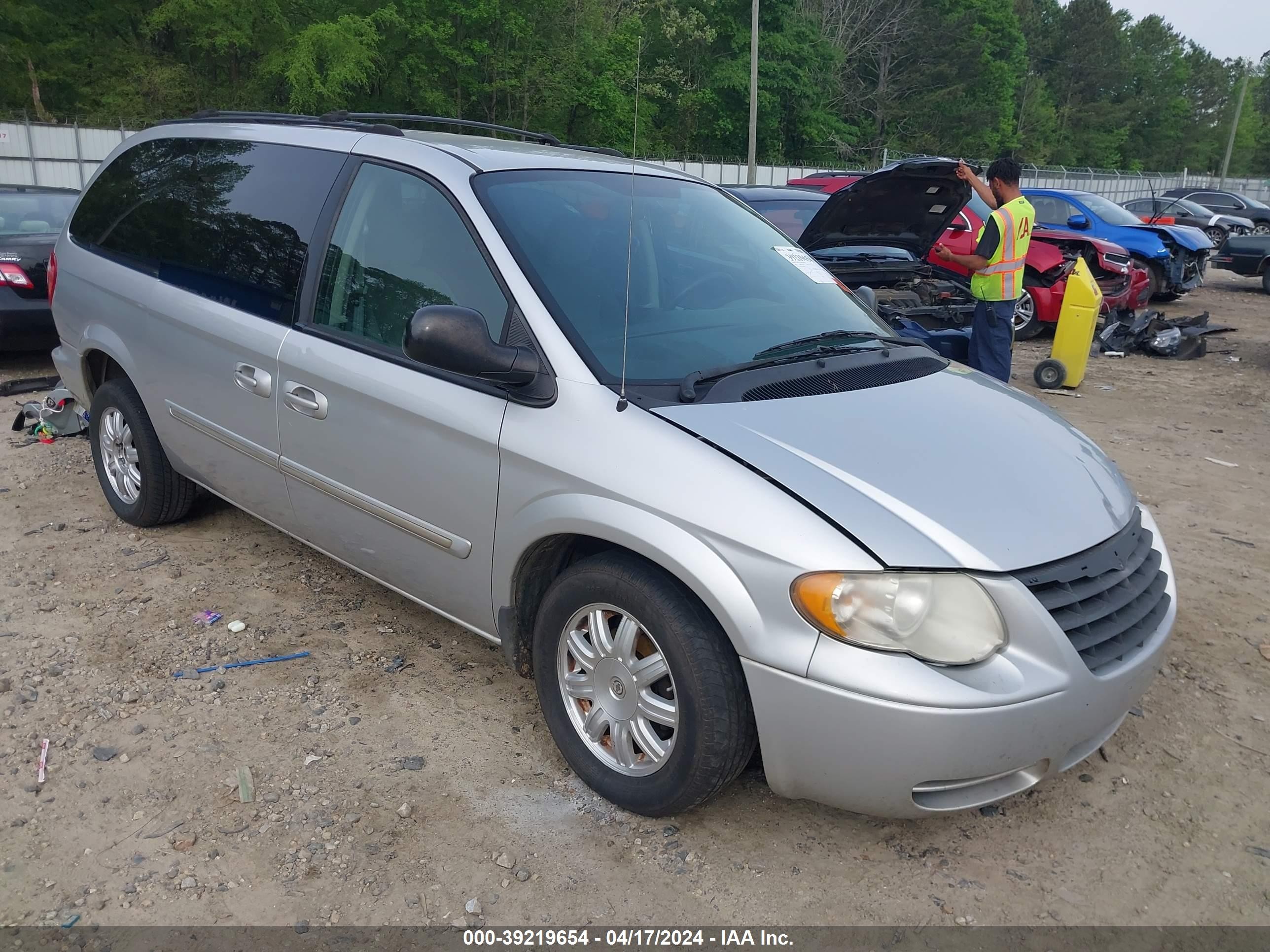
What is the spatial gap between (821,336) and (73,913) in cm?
271

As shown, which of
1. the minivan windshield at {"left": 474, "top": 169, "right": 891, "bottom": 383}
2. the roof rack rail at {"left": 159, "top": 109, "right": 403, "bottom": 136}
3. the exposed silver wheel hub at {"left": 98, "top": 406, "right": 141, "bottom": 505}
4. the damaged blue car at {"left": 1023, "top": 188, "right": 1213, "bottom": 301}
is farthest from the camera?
the damaged blue car at {"left": 1023, "top": 188, "right": 1213, "bottom": 301}

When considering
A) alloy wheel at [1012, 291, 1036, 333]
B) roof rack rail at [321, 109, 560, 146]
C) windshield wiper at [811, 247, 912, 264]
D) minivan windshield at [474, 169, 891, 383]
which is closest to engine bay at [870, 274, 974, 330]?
windshield wiper at [811, 247, 912, 264]

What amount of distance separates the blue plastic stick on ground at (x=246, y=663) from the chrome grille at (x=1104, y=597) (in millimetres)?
2588

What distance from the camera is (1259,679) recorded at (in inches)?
142

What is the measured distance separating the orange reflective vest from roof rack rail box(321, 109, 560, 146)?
3913 mm

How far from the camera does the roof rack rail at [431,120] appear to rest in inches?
152

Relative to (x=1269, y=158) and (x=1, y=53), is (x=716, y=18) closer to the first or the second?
(x=1, y=53)

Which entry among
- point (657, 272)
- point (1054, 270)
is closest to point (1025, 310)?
point (1054, 270)

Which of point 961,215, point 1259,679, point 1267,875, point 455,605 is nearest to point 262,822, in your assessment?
point 455,605

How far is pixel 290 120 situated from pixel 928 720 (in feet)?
11.1

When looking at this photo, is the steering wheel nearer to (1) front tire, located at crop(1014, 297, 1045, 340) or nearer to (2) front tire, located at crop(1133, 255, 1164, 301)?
(1) front tire, located at crop(1014, 297, 1045, 340)

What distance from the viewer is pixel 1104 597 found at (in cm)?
253

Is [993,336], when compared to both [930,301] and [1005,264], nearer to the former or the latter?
[1005,264]

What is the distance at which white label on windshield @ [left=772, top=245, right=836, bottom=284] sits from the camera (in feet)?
12.1
